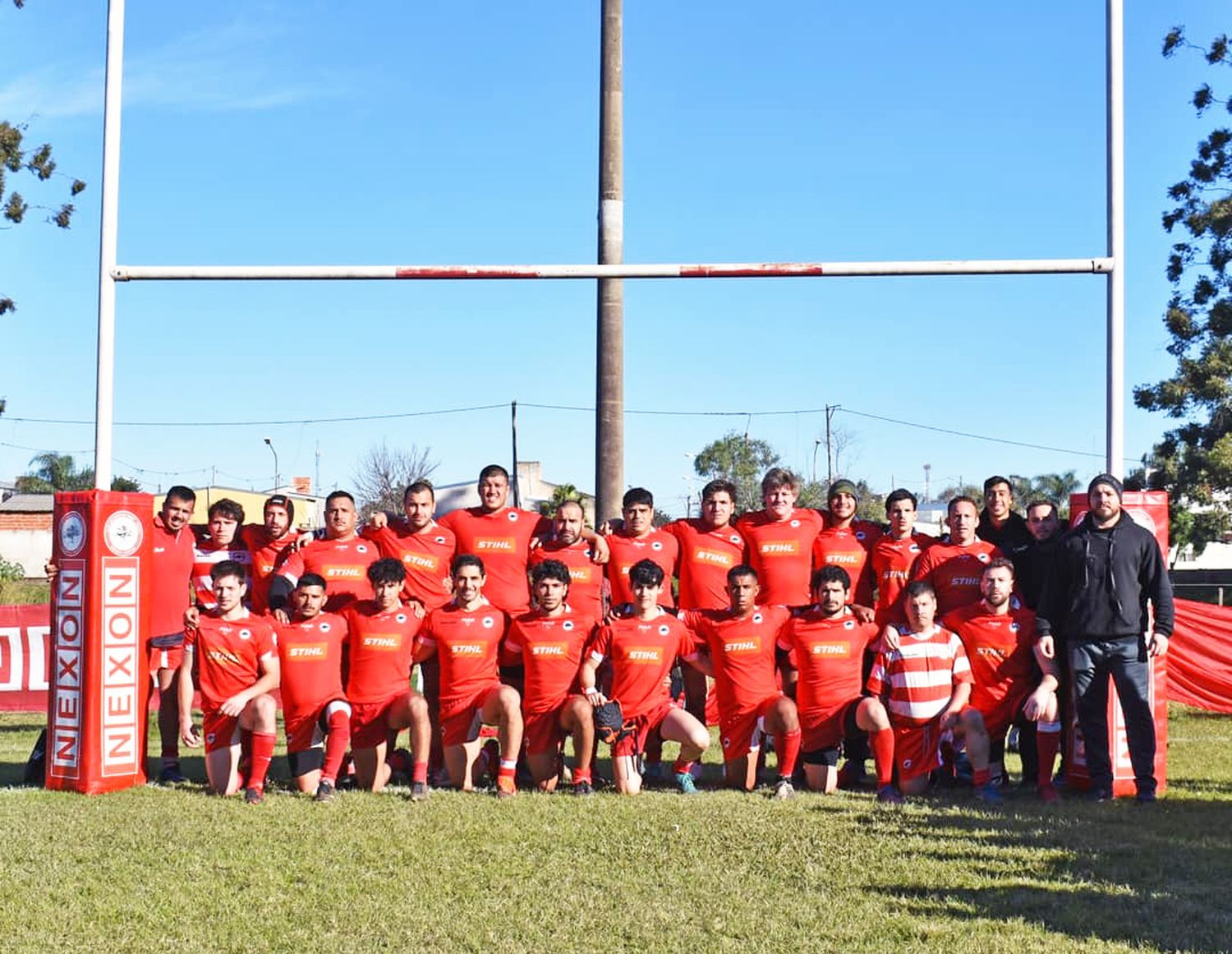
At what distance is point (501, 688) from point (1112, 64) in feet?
15.7

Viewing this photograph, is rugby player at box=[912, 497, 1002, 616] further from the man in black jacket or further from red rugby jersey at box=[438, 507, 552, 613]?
red rugby jersey at box=[438, 507, 552, 613]

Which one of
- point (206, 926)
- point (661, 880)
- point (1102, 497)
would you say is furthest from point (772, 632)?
point (206, 926)

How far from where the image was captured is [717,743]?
9.20 meters

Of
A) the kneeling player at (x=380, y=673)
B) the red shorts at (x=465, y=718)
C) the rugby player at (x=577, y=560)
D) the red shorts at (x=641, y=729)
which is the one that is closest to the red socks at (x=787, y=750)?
the red shorts at (x=641, y=729)

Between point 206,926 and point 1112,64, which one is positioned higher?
point 1112,64

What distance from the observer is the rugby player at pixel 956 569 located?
724cm

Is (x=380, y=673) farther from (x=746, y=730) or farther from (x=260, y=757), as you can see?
(x=746, y=730)

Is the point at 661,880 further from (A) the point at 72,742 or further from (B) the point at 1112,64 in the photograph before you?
(B) the point at 1112,64

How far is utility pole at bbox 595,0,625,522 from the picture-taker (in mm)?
10273

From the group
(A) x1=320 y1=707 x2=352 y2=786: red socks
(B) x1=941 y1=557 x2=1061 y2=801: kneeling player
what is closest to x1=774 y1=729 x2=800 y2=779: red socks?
(B) x1=941 y1=557 x2=1061 y2=801: kneeling player

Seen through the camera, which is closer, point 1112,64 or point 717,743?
point 1112,64

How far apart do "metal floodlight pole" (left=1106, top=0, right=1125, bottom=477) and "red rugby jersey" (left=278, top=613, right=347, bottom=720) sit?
4.24 meters

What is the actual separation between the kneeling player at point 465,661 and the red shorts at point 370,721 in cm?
27

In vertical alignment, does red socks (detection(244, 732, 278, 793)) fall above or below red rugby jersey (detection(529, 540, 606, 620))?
below
